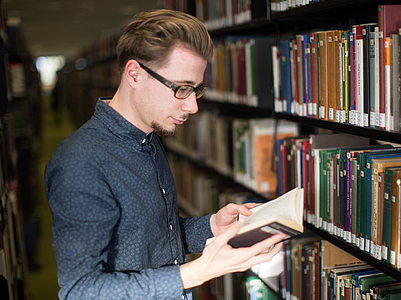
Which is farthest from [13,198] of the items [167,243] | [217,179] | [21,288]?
[167,243]

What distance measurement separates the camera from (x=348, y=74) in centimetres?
139

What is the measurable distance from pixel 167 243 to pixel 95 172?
0.36 meters

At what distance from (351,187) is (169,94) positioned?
0.73m

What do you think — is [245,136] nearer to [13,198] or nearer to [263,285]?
[263,285]

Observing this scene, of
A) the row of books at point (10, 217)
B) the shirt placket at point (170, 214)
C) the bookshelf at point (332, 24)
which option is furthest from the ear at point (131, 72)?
the row of books at point (10, 217)

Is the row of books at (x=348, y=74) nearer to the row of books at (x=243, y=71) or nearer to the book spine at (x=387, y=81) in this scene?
the book spine at (x=387, y=81)

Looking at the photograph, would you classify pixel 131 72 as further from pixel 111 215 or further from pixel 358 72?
pixel 358 72

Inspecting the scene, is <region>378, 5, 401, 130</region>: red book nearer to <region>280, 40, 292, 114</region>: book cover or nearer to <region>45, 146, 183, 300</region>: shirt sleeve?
<region>280, 40, 292, 114</region>: book cover

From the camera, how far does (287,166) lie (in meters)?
1.89

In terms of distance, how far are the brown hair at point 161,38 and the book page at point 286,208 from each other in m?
0.50

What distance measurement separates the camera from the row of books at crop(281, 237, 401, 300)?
143 cm

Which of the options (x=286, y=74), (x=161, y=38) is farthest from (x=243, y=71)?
(x=161, y=38)

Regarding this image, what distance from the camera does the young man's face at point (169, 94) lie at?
1.20 metres

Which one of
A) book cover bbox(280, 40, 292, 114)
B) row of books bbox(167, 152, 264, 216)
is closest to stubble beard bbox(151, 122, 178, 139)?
book cover bbox(280, 40, 292, 114)
